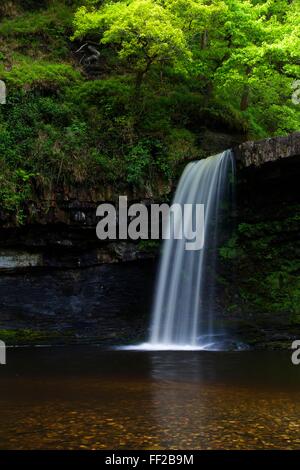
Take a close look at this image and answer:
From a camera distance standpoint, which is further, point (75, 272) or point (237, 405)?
point (75, 272)

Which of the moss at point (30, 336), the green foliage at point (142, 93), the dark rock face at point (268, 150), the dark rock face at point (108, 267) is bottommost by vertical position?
the moss at point (30, 336)

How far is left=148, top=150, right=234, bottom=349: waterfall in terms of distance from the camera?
542 inches

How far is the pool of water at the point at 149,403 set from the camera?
4766mm

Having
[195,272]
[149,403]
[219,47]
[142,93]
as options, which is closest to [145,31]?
[142,93]

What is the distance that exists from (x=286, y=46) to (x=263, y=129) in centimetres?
368

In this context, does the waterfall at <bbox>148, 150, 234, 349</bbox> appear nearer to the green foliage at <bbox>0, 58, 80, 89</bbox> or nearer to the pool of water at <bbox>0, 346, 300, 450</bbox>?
the pool of water at <bbox>0, 346, 300, 450</bbox>

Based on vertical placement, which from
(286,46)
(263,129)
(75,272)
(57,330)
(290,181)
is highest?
(286,46)

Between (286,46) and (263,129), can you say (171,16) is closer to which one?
(286,46)

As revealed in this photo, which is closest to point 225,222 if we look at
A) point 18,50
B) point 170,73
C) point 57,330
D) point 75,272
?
point 75,272

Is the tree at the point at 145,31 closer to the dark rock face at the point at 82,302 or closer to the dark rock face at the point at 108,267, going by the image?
the dark rock face at the point at 108,267

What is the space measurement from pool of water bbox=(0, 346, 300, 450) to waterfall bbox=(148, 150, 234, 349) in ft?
10.0

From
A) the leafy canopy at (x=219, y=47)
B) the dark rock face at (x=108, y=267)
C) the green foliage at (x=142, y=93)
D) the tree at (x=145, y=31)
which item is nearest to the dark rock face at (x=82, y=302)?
the dark rock face at (x=108, y=267)

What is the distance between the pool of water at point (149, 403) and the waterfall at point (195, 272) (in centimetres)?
305

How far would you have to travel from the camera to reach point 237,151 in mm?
13680
